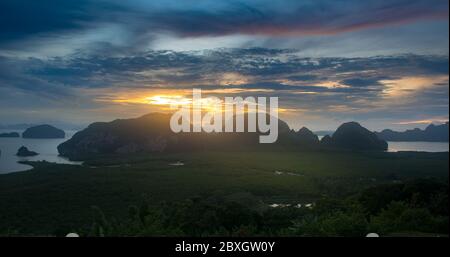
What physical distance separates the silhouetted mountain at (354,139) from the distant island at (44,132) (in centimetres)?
485

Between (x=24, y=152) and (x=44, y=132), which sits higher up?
(x=44, y=132)

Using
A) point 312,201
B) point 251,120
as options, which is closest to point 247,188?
point 312,201

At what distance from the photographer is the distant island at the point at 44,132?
686cm

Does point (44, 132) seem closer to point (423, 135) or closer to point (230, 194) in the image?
point (230, 194)

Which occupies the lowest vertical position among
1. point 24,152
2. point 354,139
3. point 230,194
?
point 230,194

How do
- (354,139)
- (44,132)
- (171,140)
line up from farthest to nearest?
(354,139) → (171,140) → (44,132)

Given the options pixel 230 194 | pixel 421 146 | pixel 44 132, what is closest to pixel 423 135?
pixel 421 146

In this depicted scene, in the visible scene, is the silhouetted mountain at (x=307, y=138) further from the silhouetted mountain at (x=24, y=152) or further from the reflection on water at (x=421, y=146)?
the silhouetted mountain at (x=24, y=152)

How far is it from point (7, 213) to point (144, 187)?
269cm

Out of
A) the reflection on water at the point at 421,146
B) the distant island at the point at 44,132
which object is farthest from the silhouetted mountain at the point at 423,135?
the distant island at the point at 44,132

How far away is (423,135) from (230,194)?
11.9ft

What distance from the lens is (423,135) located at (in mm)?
7625
